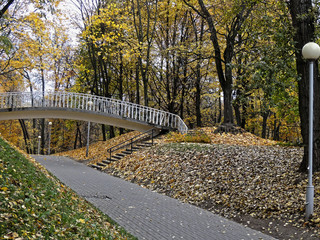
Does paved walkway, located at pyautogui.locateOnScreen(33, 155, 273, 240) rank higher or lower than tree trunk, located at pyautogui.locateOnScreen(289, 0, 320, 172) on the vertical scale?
lower

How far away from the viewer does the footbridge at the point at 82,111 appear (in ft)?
70.1

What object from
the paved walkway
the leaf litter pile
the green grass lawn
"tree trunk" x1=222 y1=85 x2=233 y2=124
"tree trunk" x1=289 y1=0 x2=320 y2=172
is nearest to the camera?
the green grass lawn

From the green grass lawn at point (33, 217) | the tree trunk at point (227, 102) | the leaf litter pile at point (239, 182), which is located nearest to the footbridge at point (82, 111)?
the tree trunk at point (227, 102)

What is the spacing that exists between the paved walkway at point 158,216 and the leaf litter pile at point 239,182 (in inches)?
20.9

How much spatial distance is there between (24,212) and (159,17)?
78.5ft

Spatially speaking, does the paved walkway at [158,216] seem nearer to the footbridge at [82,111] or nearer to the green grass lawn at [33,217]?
the green grass lawn at [33,217]

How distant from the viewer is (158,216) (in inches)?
323

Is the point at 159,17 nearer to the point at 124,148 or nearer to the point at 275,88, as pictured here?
the point at 124,148

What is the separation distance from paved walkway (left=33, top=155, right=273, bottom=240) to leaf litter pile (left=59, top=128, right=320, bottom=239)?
20.9 inches

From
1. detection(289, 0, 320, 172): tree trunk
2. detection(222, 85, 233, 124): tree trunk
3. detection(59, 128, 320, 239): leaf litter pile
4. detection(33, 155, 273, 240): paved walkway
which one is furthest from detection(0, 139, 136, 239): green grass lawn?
detection(222, 85, 233, 124): tree trunk

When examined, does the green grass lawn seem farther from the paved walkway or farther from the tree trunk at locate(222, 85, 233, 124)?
the tree trunk at locate(222, 85, 233, 124)

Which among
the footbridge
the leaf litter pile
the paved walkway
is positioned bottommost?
the paved walkway

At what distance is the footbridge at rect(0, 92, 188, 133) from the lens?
70.1ft

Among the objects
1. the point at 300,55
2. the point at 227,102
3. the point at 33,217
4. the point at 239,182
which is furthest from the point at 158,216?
the point at 227,102
